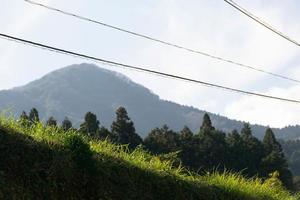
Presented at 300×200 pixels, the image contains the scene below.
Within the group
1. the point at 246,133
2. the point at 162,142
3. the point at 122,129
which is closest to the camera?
the point at 122,129

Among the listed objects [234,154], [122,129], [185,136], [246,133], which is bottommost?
[234,154]

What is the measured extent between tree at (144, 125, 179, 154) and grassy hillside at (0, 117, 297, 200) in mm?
54449

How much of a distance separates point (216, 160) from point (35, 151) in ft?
207

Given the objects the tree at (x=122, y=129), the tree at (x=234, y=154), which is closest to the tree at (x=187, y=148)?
the tree at (x=234, y=154)

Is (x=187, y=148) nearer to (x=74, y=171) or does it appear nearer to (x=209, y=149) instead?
(x=209, y=149)

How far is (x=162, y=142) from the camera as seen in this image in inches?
2601

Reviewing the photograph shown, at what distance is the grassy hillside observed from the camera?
7.12 m

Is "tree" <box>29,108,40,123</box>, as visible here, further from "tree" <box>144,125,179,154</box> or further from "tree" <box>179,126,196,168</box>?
"tree" <box>179,126,196,168</box>

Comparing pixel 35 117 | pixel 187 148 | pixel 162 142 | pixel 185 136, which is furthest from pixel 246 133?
pixel 35 117

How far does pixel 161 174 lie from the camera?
30.2 ft

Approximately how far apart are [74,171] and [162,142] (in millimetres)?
58538

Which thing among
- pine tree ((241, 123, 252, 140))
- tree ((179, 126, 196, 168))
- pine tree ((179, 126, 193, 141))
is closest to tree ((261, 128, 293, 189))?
pine tree ((241, 123, 252, 140))

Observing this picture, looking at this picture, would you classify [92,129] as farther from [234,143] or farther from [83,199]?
[83,199]

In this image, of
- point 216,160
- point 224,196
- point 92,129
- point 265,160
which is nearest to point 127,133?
point 92,129
